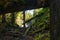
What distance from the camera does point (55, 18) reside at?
1692mm

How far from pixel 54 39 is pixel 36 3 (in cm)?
50

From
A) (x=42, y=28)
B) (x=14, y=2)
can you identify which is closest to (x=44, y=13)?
(x=42, y=28)

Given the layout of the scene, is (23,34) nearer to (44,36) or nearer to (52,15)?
(44,36)

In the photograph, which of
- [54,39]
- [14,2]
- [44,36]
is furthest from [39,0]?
[44,36]

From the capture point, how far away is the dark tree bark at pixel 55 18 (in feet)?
5.44

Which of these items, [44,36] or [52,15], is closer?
[52,15]

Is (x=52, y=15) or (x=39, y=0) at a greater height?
(x=39, y=0)

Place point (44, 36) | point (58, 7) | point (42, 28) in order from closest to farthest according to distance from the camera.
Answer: point (58, 7)
point (44, 36)
point (42, 28)

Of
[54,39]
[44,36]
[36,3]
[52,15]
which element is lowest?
[44,36]

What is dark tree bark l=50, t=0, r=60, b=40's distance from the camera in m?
1.66

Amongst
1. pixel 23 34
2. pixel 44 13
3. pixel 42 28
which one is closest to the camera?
pixel 23 34

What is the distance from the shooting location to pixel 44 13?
4.54 m

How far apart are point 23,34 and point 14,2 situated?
174 cm

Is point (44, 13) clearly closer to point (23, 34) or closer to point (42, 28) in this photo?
point (42, 28)
